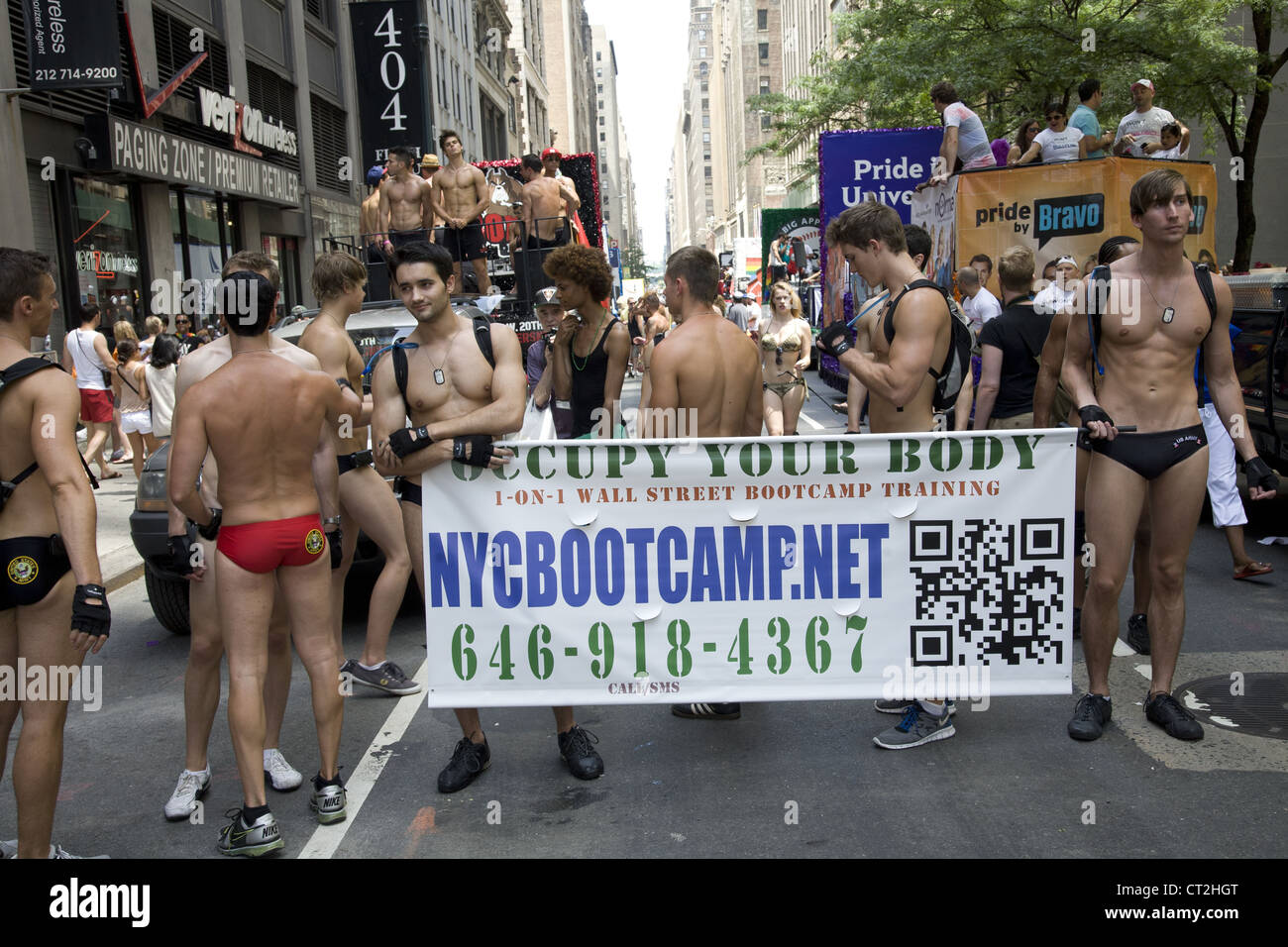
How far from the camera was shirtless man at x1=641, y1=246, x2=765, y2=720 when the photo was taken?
511cm

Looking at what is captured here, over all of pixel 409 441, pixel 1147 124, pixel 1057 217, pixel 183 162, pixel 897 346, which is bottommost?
pixel 409 441

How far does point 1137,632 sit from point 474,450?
3.86m

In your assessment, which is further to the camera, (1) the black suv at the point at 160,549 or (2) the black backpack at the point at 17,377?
(1) the black suv at the point at 160,549

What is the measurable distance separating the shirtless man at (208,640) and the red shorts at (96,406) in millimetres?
9976

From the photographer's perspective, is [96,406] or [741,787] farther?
[96,406]

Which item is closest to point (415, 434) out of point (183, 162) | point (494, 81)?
point (183, 162)

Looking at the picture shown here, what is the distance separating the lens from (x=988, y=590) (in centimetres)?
453

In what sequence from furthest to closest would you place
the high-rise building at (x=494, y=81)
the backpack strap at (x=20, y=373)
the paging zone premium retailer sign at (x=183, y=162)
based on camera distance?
the high-rise building at (x=494, y=81) < the paging zone premium retailer sign at (x=183, y=162) < the backpack strap at (x=20, y=373)

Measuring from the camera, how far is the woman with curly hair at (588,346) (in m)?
5.84

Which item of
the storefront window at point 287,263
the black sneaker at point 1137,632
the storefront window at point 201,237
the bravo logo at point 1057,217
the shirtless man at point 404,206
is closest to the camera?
the black sneaker at point 1137,632

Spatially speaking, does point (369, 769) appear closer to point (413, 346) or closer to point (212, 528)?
point (212, 528)

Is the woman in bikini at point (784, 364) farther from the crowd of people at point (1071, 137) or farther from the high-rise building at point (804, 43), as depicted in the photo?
the high-rise building at point (804, 43)

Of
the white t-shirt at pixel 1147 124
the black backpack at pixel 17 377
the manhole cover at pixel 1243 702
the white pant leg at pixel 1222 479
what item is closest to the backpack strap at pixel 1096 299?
the manhole cover at pixel 1243 702

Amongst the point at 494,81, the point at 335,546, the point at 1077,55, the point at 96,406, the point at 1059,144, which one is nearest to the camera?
the point at 335,546
